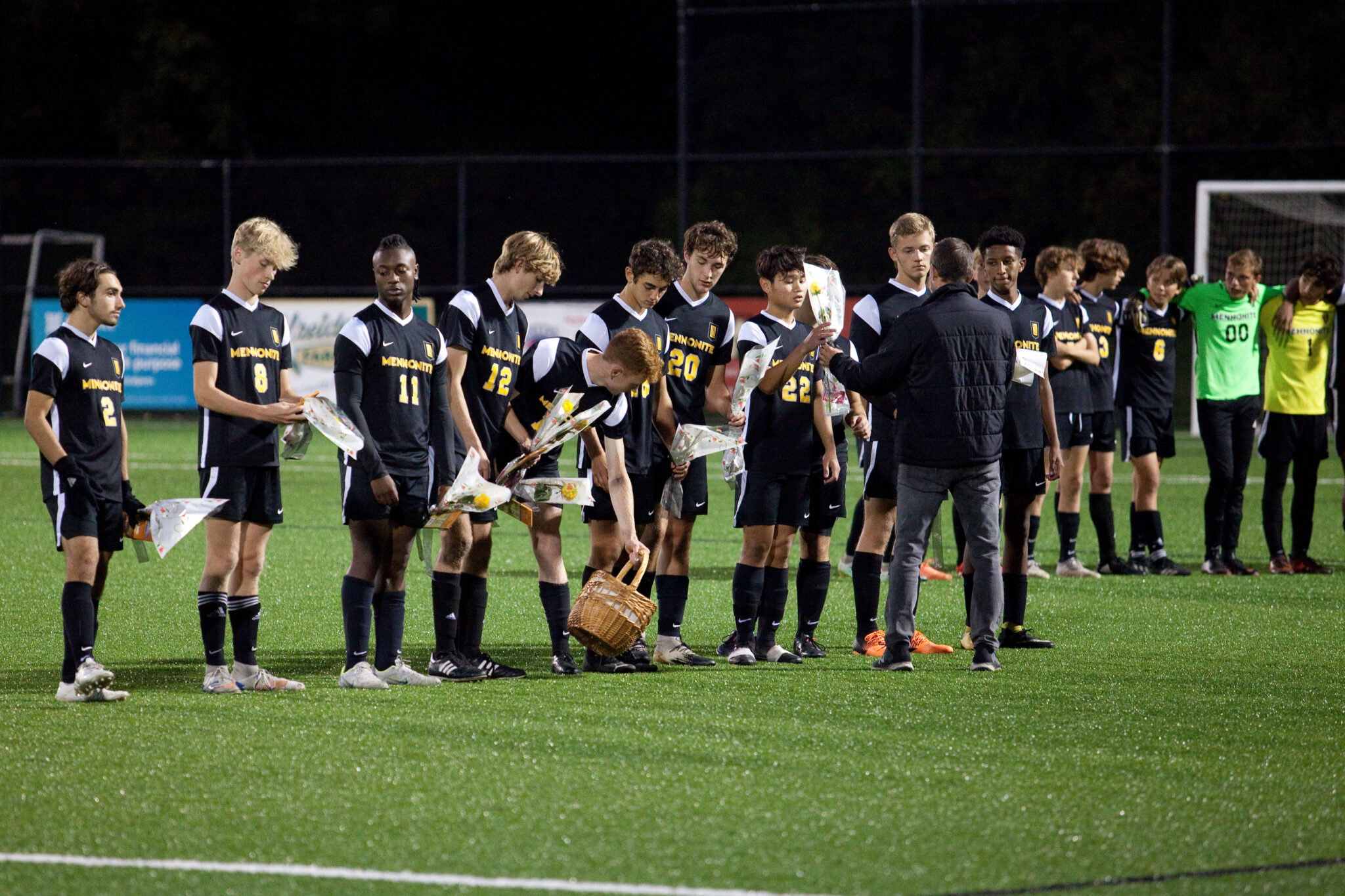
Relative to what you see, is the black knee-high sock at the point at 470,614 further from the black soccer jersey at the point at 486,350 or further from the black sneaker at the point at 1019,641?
the black sneaker at the point at 1019,641

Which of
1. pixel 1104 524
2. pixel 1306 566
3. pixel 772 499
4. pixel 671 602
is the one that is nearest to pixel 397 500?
pixel 671 602

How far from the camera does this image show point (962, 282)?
6238 millimetres

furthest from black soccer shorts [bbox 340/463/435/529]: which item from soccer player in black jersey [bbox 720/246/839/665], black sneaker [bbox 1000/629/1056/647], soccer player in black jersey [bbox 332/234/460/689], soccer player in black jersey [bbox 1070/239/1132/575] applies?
soccer player in black jersey [bbox 1070/239/1132/575]

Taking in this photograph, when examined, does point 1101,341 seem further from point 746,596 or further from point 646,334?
point 646,334

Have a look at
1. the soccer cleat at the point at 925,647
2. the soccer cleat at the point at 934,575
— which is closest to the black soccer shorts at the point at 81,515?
the soccer cleat at the point at 925,647

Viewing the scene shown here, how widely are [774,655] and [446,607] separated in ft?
4.82

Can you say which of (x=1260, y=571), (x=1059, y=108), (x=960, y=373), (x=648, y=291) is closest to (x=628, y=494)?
(x=648, y=291)

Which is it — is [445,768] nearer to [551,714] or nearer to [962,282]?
[551,714]

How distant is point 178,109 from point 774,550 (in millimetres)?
29694

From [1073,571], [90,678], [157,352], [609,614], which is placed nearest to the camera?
[90,678]

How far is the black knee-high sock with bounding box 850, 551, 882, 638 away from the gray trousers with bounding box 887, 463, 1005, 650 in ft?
1.46

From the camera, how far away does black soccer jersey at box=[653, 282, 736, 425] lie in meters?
6.62

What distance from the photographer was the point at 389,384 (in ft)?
19.3

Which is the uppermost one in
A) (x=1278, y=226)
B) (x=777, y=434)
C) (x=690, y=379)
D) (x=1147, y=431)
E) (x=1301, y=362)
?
(x=1278, y=226)
